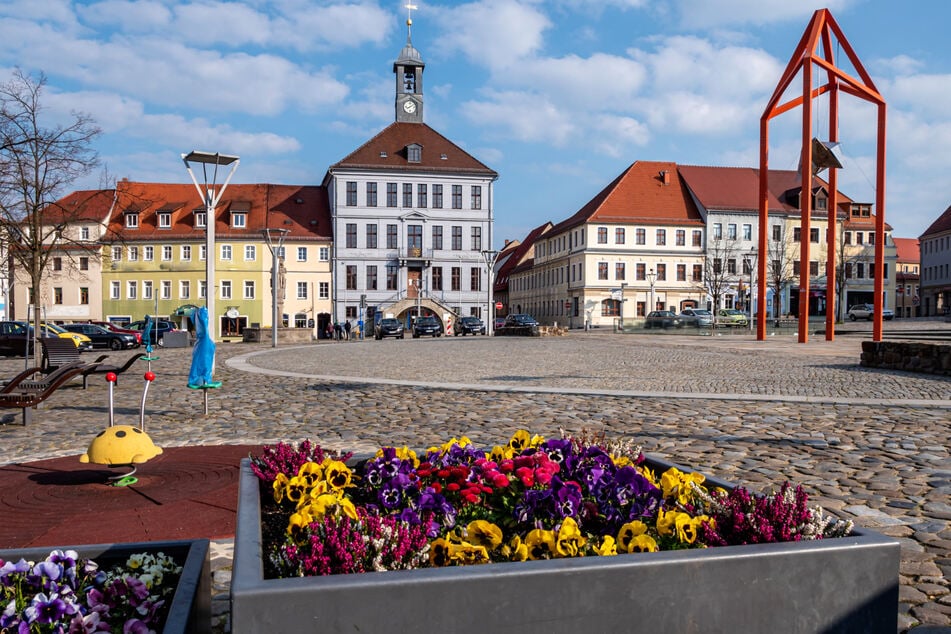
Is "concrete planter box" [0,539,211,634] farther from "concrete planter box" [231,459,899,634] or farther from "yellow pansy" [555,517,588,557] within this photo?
"yellow pansy" [555,517,588,557]

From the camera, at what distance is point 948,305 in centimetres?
8906

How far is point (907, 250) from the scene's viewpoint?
121625mm

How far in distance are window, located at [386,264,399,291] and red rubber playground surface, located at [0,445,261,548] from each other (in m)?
59.2

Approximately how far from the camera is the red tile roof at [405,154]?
216ft

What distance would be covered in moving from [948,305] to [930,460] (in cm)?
9603

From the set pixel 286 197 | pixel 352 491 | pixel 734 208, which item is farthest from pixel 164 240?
pixel 352 491

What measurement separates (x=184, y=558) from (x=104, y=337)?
129 feet

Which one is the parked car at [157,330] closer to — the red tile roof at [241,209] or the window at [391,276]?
the red tile roof at [241,209]

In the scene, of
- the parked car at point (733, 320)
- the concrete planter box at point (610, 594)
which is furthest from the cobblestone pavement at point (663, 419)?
the parked car at point (733, 320)

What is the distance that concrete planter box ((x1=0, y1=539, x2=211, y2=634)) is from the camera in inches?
96.0

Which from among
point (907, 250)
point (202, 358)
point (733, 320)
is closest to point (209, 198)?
point (202, 358)

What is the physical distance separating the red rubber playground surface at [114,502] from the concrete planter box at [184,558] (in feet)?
6.19

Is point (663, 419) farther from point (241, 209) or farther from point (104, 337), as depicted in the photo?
point (241, 209)

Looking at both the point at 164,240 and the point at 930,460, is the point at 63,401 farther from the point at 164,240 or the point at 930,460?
the point at 164,240
